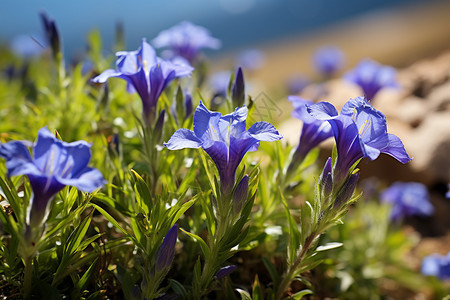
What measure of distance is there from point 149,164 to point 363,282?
135cm

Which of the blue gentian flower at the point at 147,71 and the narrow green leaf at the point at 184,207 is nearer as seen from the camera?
the narrow green leaf at the point at 184,207

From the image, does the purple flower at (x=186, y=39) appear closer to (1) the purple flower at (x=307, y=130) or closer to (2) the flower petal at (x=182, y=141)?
(1) the purple flower at (x=307, y=130)

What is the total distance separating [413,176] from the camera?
2893 millimetres

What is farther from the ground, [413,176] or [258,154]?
[258,154]

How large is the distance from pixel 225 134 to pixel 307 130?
50 centimetres

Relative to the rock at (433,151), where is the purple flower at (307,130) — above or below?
above

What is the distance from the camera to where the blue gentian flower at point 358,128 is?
42.0 inches

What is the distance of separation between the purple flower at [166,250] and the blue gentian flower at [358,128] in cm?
51

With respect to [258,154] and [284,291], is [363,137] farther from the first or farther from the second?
[258,154]

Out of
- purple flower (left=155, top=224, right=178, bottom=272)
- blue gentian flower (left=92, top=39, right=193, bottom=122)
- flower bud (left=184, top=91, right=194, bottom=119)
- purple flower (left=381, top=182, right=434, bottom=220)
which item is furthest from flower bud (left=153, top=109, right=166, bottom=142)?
purple flower (left=381, top=182, right=434, bottom=220)

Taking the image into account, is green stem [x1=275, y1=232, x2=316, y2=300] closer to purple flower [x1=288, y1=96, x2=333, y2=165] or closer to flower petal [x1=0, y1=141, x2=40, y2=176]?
purple flower [x1=288, y1=96, x2=333, y2=165]

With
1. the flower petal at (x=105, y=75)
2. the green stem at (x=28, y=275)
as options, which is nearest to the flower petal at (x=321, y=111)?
the flower petal at (x=105, y=75)

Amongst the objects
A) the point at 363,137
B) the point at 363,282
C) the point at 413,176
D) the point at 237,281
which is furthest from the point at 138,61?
the point at 413,176

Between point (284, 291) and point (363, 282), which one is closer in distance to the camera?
point (284, 291)
